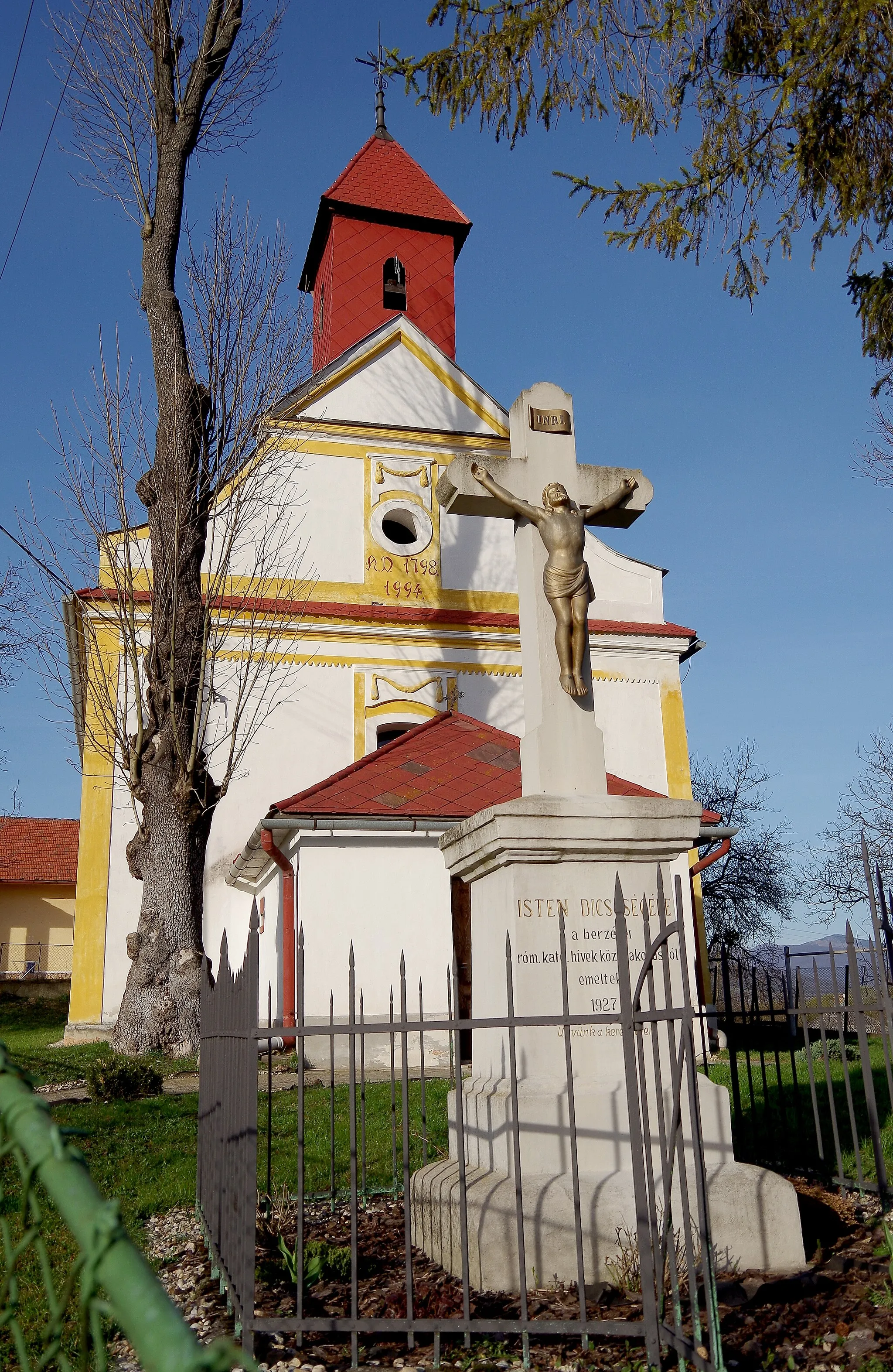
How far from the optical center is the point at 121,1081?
901 centimetres

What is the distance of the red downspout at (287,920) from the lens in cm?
1270

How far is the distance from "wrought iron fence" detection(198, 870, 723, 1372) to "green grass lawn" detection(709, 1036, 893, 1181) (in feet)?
4.23

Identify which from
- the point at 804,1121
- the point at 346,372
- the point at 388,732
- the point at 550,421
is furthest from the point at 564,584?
the point at 346,372

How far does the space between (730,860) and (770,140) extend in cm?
2825

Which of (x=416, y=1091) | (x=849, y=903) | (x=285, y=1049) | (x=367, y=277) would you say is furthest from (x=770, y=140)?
(x=849, y=903)

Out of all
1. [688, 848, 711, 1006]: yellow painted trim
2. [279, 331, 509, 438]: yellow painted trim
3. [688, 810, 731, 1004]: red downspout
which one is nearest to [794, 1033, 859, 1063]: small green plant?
[688, 810, 731, 1004]: red downspout

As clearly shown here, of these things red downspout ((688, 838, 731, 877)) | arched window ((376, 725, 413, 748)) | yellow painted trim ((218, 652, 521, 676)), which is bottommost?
red downspout ((688, 838, 731, 877))

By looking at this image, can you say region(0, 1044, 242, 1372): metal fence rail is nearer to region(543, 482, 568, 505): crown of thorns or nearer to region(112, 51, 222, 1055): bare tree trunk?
region(543, 482, 568, 505): crown of thorns

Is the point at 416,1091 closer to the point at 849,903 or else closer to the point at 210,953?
the point at 210,953

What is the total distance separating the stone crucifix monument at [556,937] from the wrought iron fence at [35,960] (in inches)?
1161

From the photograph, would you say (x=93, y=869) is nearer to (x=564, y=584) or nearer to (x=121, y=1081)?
(x=121, y=1081)

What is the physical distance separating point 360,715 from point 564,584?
11.0 metres

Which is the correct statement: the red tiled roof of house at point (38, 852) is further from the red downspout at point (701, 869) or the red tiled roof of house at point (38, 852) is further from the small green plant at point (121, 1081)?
the small green plant at point (121, 1081)

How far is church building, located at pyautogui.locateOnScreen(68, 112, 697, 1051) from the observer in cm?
1273
